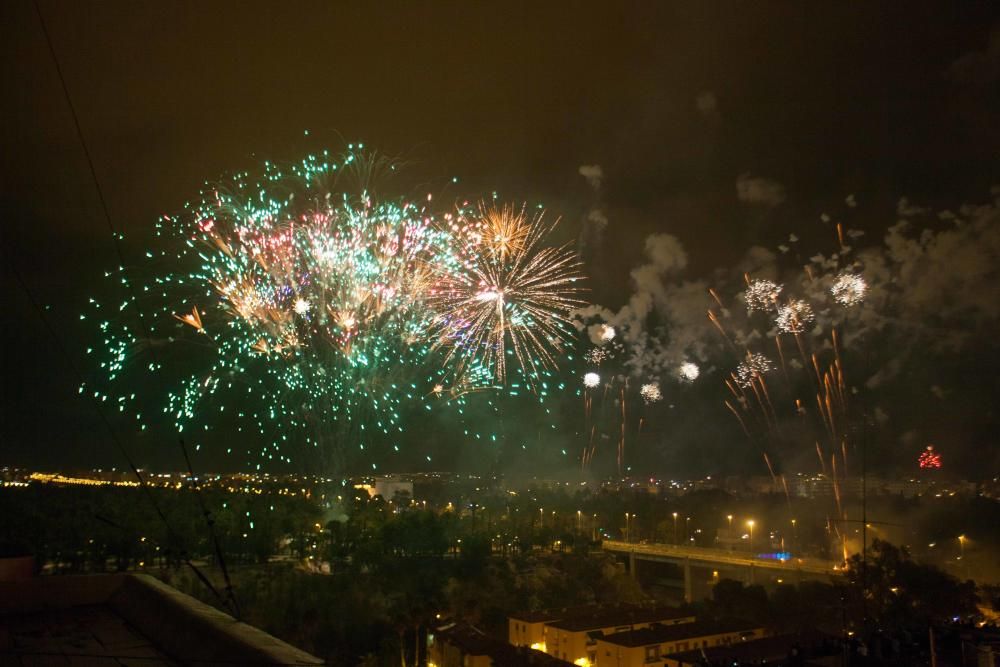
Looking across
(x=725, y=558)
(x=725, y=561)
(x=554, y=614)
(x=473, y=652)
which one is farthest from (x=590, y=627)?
(x=725, y=558)

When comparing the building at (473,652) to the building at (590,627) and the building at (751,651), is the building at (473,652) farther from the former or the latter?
the building at (751,651)

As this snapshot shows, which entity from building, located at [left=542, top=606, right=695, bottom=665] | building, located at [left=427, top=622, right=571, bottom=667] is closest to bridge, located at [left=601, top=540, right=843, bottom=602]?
building, located at [left=542, top=606, right=695, bottom=665]

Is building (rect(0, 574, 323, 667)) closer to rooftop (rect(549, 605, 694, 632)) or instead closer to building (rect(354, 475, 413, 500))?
rooftop (rect(549, 605, 694, 632))

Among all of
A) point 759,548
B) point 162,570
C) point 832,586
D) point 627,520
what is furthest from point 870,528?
point 162,570

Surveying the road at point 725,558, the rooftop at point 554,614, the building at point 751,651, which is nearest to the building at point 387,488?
the road at point 725,558

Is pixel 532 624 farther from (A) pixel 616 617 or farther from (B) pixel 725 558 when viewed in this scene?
(B) pixel 725 558
